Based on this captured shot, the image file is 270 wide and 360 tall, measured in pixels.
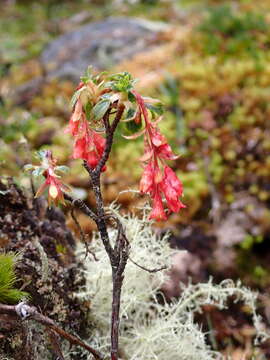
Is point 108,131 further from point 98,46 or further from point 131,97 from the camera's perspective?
point 98,46

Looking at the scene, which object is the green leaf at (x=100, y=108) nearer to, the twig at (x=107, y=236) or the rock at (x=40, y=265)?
the twig at (x=107, y=236)

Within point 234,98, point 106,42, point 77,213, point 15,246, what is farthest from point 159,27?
point 15,246

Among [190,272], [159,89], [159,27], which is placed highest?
[159,27]

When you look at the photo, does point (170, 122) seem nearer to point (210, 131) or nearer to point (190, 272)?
point (210, 131)

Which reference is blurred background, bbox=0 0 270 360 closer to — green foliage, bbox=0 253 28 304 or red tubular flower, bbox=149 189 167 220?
green foliage, bbox=0 253 28 304

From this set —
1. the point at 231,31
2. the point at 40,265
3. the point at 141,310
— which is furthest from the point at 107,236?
the point at 231,31

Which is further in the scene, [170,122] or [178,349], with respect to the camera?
[170,122]

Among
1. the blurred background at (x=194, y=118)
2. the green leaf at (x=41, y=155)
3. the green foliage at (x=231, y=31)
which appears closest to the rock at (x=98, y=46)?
the blurred background at (x=194, y=118)
